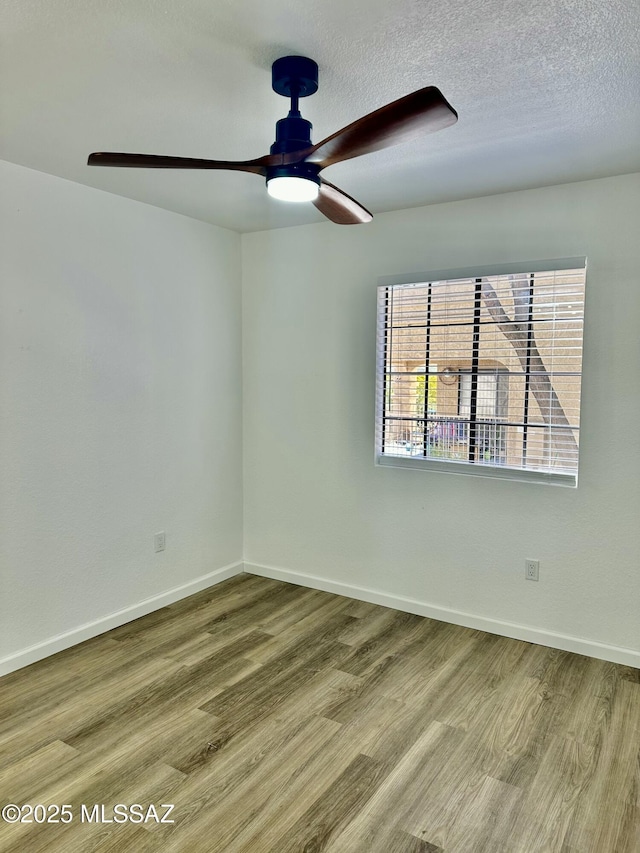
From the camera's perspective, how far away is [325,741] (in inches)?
88.2

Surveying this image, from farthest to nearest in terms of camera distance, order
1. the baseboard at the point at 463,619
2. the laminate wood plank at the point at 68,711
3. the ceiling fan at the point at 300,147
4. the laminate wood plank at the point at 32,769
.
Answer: the baseboard at the point at 463,619
the laminate wood plank at the point at 68,711
the laminate wood plank at the point at 32,769
the ceiling fan at the point at 300,147

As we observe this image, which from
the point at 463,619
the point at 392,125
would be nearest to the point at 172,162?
the point at 392,125

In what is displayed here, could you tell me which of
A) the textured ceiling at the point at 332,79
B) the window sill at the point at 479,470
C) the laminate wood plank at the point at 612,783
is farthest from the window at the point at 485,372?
the laminate wood plank at the point at 612,783

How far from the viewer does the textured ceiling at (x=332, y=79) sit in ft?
4.99

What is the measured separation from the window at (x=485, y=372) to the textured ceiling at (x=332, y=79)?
0.60 m

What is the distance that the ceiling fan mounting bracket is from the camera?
5.65 ft

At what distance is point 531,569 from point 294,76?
257 centimetres

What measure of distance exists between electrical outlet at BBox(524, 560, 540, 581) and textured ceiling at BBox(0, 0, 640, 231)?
6.43 feet

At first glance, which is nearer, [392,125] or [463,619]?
[392,125]

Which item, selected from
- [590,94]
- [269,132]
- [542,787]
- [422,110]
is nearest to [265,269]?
[269,132]

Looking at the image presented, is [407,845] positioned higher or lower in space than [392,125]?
lower

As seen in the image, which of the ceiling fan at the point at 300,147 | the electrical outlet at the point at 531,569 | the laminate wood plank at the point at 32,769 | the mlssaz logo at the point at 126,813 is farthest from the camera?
the electrical outlet at the point at 531,569

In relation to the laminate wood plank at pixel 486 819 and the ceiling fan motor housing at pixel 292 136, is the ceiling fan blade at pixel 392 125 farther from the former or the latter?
the laminate wood plank at pixel 486 819

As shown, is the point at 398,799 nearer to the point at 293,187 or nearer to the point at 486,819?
the point at 486,819
